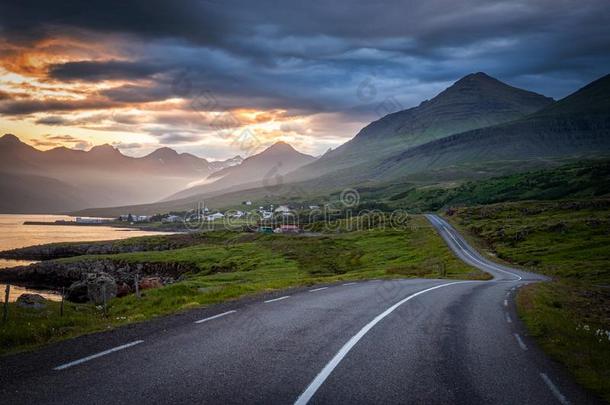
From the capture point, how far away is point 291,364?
34.0ft

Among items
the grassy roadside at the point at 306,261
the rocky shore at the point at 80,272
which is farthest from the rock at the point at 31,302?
the rocky shore at the point at 80,272

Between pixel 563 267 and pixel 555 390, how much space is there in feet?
190

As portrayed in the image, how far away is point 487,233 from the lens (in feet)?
328

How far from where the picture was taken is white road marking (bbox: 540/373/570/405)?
9.28 m

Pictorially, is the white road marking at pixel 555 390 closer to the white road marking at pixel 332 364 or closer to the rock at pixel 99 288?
the white road marking at pixel 332 364

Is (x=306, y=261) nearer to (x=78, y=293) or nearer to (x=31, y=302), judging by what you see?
(x=78, y=293)

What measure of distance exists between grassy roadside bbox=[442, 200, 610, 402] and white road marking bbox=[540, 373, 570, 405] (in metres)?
0.81

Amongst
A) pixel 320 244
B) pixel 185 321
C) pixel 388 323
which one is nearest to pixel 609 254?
pixel 320 244

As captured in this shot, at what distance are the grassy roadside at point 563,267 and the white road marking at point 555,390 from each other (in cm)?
81

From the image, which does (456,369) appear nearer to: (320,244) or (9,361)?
(9,361)

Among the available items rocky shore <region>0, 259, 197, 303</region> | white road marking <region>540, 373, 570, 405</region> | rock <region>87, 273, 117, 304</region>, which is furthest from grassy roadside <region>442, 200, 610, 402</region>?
rocky shore <region>0, 259, 197, 303</region>

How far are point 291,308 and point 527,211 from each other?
395 ft

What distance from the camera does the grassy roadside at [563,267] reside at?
13777 mm

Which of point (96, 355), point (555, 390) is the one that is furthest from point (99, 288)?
point (555, 390)
